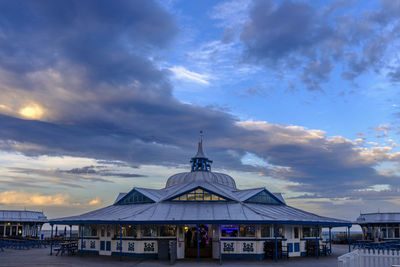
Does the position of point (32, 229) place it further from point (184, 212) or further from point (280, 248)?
point (280, 248)

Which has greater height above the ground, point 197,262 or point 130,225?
point 130,225

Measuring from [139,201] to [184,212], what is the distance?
23.0ft

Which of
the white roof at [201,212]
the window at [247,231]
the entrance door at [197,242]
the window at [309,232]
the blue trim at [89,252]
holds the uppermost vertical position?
the white roof at [201,212]

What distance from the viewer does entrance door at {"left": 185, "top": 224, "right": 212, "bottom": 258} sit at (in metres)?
36.3

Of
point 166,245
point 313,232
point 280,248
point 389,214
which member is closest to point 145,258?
point 166,245

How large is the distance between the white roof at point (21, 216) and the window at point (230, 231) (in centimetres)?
4626

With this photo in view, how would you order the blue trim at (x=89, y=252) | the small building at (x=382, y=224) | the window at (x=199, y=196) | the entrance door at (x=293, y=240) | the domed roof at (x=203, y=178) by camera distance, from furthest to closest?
1. the small building at (x=382, y=224)
2. the domed roof at (x=203, y=178)
3. the window at (x=199, y=196)
4. the blue trim at (x=89, y=252)
5. the entrance door at (x=293, y=240)

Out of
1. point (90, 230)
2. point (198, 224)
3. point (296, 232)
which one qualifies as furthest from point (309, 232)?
point (90, 230)

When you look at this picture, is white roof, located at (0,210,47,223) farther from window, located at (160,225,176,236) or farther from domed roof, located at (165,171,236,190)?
window, located at (160,225,176,236)

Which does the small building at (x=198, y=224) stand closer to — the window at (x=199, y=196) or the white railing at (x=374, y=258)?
the window at (x=199, y=196)

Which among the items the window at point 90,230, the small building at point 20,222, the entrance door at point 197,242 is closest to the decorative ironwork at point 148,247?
the entrance door at point 197,242

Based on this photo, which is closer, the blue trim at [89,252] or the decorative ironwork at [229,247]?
the decorative ironwork at [229,247]

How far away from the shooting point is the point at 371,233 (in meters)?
64.4

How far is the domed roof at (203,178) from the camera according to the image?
48094mm
